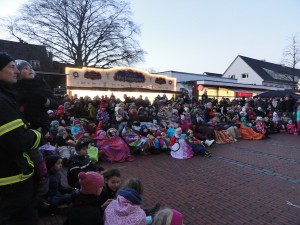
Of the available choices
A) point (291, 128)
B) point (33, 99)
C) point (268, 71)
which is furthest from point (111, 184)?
point (268, 71)

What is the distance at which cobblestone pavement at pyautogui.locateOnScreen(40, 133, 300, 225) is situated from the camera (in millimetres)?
4203

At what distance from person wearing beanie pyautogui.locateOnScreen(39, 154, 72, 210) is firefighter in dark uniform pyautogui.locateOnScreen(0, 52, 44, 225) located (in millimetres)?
1945

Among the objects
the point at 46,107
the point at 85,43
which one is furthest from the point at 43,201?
the point at 85,43

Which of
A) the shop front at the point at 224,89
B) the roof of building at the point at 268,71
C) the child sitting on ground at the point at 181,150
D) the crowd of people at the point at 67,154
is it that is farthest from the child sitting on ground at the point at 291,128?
the roof of building at the point at 268,71

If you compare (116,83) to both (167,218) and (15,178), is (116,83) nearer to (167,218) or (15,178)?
(167,218)

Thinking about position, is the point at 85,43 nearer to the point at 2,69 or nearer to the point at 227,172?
the point at 227,172

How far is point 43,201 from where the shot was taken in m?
4.03

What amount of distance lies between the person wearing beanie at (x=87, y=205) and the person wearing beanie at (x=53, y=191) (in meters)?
1.37

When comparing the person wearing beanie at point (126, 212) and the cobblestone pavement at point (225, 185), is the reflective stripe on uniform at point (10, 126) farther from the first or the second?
the cobblestone pavement at point (225, 185)

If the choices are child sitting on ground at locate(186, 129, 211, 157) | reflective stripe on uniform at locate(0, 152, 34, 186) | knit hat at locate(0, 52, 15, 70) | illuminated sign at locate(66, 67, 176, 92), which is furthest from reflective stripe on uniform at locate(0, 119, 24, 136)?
illuminated sign at locate(66, 67, 176, 92)

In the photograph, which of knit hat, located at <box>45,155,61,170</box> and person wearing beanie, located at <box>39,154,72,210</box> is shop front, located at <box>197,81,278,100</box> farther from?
knit hat, located at <box>45,155,61,170</box>

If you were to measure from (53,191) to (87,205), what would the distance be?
1804 millimetres

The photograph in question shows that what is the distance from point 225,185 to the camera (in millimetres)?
5652

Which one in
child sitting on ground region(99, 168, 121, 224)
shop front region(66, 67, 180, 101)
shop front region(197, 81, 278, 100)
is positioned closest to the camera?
child sitting on ground region(99, 168, 121, 224)
